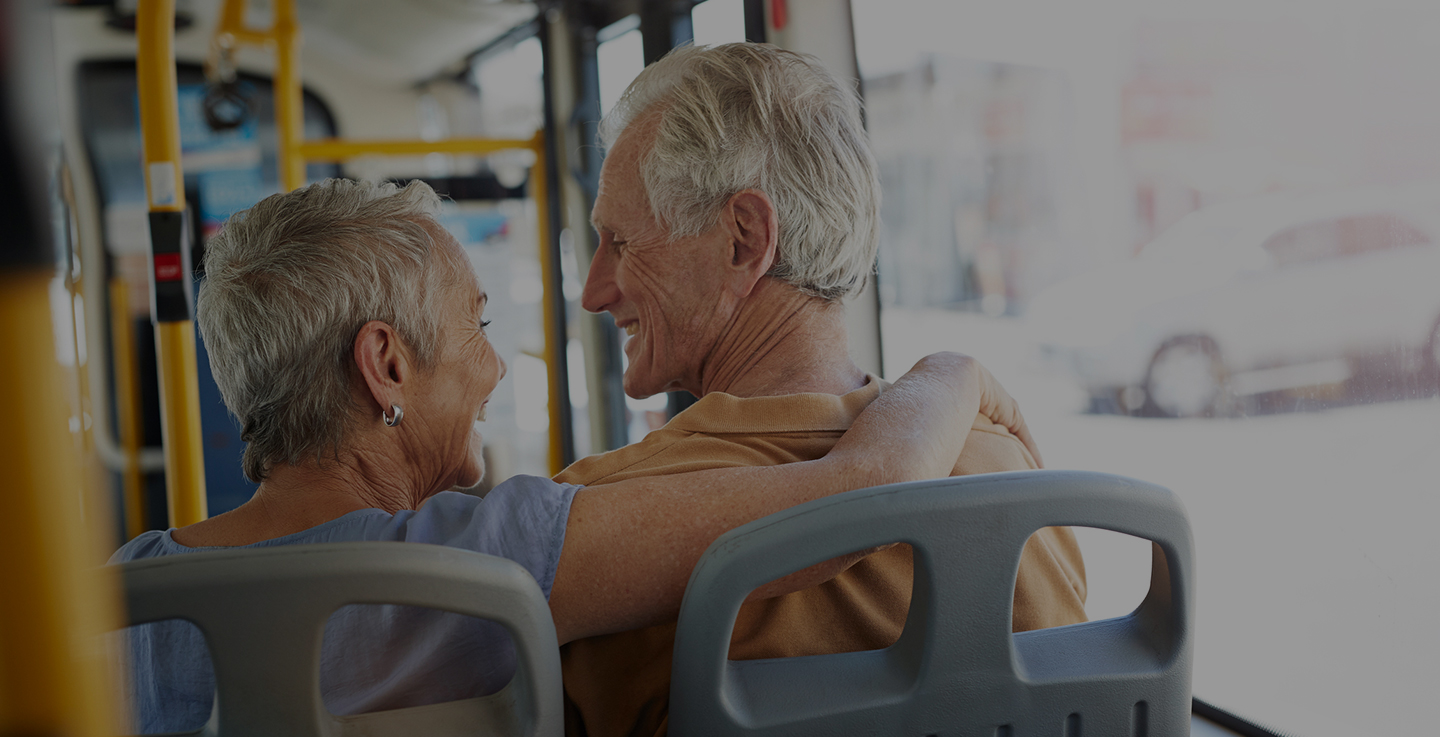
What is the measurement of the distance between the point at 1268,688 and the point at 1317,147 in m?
0.93

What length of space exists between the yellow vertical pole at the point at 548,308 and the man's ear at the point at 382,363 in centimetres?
206

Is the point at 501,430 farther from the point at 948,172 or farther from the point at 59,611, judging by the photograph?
the point at 59,611

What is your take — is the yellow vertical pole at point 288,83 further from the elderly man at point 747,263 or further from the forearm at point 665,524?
the forearm at point 665,524

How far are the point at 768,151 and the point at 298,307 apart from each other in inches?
24.8

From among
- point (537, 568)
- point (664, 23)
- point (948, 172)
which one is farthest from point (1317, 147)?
point (664, 23)

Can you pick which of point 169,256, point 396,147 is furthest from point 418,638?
point 396,147

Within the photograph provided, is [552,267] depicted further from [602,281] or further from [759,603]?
[759,603]

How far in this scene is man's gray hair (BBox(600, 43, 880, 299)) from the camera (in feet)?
4.36

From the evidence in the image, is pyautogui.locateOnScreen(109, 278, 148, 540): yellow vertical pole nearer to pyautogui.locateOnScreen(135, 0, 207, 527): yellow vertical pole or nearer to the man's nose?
pyautogui.locateOnScreen(135, 0, 207, 527): yellow vertical pole

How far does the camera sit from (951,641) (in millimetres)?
854

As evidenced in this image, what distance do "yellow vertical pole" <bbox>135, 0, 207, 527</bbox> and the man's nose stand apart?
2.69 ft

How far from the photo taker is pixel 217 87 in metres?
3.60

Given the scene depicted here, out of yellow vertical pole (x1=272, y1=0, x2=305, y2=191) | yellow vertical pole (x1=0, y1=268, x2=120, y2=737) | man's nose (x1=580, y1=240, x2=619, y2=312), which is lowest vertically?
yellow vertical pole (x1=0, y1=268, x2=120, y2=737)

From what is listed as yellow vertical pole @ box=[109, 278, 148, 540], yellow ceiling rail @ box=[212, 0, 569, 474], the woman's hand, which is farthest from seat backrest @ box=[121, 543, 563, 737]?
yellow vertical pole @ box=[109, 278, 148, 540]
